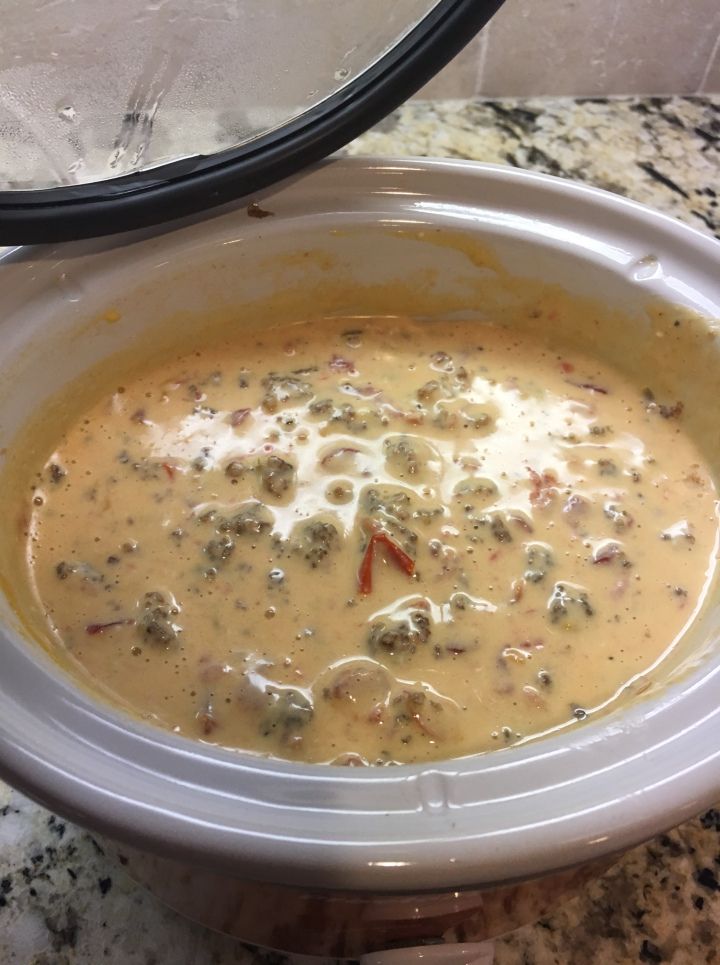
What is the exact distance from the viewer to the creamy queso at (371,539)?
2.21ft

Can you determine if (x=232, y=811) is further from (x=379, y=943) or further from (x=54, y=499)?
(x=54, y=499)

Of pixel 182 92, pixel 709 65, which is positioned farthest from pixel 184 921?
pixel 709 65

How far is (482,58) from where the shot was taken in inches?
48.5

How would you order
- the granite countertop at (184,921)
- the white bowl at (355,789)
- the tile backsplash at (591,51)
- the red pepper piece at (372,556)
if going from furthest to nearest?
the tile backsplash at (591,51), the red pepper piece at (372,556), the granite countertop at (184,921), the white bowl at (355,789)

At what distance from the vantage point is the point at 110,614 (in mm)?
725

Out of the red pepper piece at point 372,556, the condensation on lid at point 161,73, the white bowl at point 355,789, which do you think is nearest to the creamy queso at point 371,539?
the red pepper piece at point 372,556

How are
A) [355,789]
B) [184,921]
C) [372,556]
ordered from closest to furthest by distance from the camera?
[355,789]
[184,921]
[372,556]

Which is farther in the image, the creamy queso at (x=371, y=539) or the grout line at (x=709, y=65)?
the grout line at (x=709, y=65)

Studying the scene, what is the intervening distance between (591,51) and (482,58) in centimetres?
16

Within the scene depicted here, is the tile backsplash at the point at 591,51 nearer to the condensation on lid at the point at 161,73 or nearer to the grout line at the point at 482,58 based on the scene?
the grout line at the point at 482,58

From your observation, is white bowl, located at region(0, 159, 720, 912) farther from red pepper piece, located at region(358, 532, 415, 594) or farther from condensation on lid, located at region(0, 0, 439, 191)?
red pepper piece, located at region(358, 532, 415, 594)

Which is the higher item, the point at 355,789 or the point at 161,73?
the point at 161,73

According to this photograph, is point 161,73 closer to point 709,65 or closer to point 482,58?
point 482,58

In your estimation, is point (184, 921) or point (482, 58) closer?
point (184, 921)
